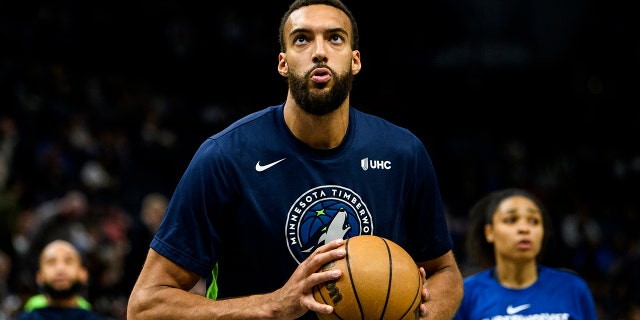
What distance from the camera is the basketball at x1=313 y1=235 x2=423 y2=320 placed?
295cm

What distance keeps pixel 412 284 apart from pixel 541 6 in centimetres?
1684

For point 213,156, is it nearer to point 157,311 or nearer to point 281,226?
point 281,226

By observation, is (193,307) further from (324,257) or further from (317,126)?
(317,126)

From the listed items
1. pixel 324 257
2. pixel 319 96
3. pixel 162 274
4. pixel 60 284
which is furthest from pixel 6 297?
pixel 324 257

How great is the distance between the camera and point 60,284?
5926mm

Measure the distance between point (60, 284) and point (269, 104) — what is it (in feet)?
32.7

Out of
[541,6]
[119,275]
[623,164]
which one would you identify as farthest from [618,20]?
[119,275]

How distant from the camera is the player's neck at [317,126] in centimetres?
344

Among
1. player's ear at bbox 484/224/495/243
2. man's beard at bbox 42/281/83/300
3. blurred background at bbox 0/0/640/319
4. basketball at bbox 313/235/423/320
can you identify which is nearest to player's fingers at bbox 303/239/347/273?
basketball at bbox 313/235/423/320

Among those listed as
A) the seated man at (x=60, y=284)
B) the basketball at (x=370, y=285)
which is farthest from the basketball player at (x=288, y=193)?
the seated man at (x=60, y=284)

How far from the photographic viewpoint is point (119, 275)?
372 inches

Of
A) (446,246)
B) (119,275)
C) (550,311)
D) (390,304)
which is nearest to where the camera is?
(390,304)

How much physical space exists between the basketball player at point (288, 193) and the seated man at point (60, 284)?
2601mm

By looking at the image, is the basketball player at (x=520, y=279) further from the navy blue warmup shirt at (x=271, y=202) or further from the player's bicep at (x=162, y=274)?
the player's bicep at (x=162, y=274)
